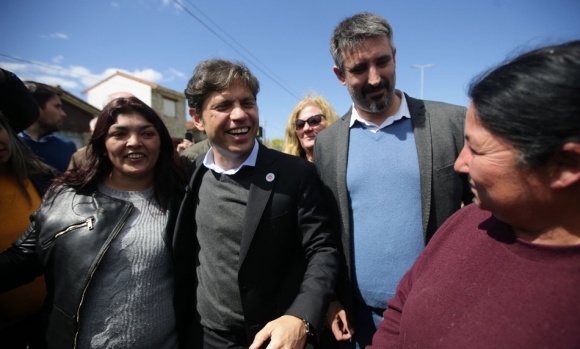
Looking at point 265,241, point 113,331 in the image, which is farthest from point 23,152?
point 265,241

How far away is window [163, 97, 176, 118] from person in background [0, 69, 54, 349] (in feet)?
91.3

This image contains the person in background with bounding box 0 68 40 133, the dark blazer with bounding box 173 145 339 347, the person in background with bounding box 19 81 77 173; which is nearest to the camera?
the dark blazer with bounding box 173 145 339 347

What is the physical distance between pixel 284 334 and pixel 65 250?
4.42 ft

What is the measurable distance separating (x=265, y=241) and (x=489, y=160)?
1.19m

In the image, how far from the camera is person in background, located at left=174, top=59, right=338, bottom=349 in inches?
68.9

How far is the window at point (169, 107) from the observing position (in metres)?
28.4

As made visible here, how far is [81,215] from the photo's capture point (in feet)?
5.98

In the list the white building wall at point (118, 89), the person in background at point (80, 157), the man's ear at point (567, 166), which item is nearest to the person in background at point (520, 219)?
the man's ear at point (567, 166)

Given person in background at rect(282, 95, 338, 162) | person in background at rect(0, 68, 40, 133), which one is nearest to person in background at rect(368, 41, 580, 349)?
person in background at rect(282, 95, 338, 162)

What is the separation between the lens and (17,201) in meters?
2.12

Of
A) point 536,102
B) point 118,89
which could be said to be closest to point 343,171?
point 536,102

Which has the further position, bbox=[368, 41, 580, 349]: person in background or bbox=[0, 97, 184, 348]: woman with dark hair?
bbox=[0, 97, 184, 348]: woman with dark hair

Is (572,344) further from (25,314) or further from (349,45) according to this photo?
(25,314)

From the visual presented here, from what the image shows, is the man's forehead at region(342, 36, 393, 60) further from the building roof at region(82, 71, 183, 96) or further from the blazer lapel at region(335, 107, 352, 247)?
the building roof at region(82, 71, 183, 96)
